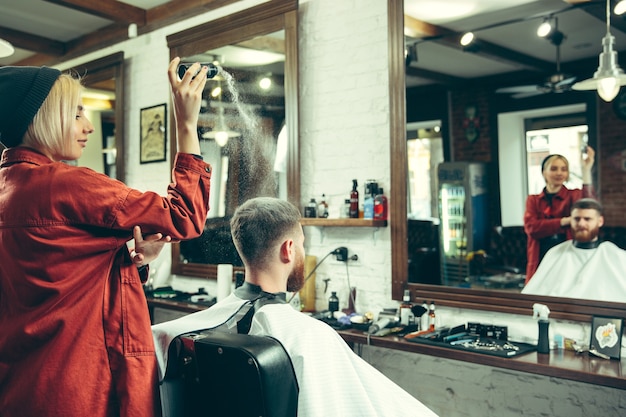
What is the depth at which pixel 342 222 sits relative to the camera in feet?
10.1

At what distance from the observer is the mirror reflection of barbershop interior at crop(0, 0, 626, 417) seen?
2.35 metres

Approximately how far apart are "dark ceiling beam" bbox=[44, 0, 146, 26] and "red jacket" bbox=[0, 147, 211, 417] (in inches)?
127

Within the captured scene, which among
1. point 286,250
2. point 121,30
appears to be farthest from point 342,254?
point 121,30

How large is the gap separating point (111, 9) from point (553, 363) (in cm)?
380

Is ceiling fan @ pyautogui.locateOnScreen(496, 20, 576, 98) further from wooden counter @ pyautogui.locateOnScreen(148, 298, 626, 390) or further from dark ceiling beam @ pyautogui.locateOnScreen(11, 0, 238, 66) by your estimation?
dark ceiling beam @ pyautogui.locateOnScreen(11, 0, 238, 66)

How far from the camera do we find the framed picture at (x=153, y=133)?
435 cm

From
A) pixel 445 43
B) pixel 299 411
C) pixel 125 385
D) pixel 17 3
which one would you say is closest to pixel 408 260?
pixel 445 43

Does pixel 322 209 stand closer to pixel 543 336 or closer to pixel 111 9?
pixel 543 336

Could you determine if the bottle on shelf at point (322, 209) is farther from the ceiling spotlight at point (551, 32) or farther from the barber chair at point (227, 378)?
the barber chair at point (227, 378)

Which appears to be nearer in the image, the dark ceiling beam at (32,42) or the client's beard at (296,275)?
the client's beard at (296,275)

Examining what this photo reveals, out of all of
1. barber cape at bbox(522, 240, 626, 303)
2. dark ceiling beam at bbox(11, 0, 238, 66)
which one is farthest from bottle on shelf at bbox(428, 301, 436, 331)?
dark ceiling beam at bbox(11, 0, 238, 66)

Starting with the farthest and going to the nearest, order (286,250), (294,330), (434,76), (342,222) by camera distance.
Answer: (342,222) → (434,76) → (286,250) → (294,330)

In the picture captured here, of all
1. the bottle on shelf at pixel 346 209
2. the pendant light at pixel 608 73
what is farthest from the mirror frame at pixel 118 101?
the pendant light at pixel 608 73

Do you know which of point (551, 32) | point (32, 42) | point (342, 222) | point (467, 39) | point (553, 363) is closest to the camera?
point (553, 363)
